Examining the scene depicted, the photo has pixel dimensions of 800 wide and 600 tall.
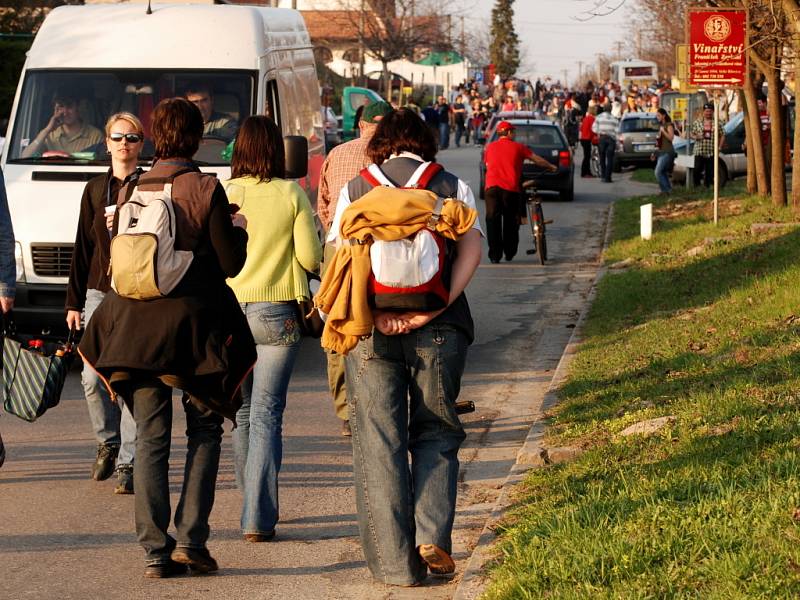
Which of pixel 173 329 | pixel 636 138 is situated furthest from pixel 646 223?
pixel 636 138

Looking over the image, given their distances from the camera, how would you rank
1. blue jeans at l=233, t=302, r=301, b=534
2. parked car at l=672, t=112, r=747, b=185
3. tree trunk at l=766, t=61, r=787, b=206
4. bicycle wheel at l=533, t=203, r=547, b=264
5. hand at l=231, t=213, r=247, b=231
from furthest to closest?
1. parked car at l=672, t=112, r=747, b=185
2. tree trunk at l=766, t=61, r=787, b=206
3. bicycle wheel at l=533, t=203, r=547, b=264
4. blue jeans at l=233, t=302, r=301, b=534
5. hand at l=231, t=213, r=247, b=231

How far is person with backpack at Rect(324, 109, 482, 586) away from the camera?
5.57 meters

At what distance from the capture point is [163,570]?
5902mm

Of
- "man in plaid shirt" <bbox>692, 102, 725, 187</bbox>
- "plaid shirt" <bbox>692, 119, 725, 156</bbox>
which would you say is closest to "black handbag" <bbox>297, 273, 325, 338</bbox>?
"man in plaid shirt" <bbox>692, 102, 725, 187</bbox>

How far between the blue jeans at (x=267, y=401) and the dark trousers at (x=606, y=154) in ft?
91.7

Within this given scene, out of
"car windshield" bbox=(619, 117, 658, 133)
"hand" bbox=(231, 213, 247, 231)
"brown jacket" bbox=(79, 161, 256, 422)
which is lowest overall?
"car windshield" bbox=(619, 117, 658, 133)

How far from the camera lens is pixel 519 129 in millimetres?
29156

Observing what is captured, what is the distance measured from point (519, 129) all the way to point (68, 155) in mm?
18307

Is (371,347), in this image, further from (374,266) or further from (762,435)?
(762,435)

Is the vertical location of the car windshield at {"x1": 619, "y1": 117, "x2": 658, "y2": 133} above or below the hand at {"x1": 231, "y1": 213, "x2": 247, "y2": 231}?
below

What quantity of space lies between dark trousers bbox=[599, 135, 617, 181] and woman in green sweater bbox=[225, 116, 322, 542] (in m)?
27.8

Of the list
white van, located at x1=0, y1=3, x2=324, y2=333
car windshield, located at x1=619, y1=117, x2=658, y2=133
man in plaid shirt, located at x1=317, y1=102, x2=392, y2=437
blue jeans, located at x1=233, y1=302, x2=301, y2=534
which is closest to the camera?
blue jeans, located at x1=233, y1=302, x2=301, y2=534

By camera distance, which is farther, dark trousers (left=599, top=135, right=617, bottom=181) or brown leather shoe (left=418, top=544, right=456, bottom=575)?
dark trousers (left=599, top=135, right=617, bottom=181)

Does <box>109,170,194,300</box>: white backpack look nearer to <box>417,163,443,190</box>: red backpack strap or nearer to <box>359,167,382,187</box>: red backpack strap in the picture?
<box>359,167,382,187</box>: red backpack strap
